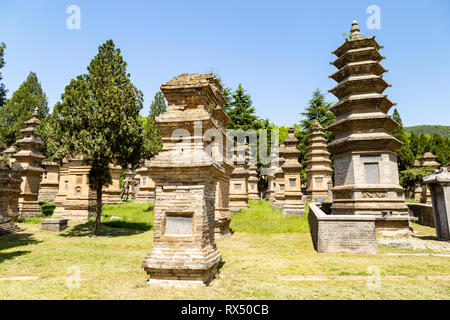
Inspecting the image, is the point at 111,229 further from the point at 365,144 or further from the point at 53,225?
the point at 365,144

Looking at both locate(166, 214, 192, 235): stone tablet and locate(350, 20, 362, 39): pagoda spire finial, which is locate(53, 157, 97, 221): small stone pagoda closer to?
locate(166, 214, 192, 235): stone tablet

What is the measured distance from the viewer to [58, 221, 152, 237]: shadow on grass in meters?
13.5

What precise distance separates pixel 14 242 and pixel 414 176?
120ft

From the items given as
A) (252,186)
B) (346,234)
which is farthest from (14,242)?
(252,186)

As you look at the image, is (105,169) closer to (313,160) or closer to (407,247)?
(407,247)

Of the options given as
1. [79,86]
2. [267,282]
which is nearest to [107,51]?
[79,86]

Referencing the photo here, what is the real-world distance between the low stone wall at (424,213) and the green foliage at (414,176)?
1457 centimetres

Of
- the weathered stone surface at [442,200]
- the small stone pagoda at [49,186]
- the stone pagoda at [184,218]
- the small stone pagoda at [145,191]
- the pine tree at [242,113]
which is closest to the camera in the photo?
the stone pagoda at [184,218]

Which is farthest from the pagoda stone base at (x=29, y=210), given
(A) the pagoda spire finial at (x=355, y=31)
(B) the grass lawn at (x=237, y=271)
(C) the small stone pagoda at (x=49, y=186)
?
(A) the pagoda spire finial at (x=355, y=31)

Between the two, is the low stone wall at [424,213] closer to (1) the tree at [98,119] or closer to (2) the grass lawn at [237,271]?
(2) the grass lawn at [237,271]

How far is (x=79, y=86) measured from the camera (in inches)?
513

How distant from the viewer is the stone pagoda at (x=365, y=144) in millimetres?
13219

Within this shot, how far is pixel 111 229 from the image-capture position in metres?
14.8

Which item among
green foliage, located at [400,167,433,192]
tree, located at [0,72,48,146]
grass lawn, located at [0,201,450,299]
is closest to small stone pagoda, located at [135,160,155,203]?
tree, located at [0,72,48,146]
